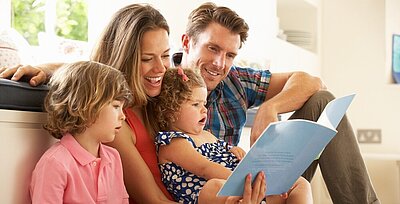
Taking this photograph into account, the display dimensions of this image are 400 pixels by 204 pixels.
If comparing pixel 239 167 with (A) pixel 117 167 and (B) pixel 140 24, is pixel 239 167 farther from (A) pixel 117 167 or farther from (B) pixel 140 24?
(B) pixel 140 24

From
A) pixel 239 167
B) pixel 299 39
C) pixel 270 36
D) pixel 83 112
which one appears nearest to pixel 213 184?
pixel 239 167

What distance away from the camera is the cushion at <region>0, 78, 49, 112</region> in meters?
1.67

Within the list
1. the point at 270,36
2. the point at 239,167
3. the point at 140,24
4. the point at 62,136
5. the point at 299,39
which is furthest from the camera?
the point at 299,39

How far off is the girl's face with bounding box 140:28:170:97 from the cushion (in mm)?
363

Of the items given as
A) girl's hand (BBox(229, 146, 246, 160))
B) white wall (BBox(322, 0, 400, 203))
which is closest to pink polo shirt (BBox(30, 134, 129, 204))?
girl's hand (BBox(229, 146, 246, 160))

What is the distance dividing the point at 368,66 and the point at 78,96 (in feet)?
12.9

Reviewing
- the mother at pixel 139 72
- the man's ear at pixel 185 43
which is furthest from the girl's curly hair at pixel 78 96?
the man's ear at pixel 185 43

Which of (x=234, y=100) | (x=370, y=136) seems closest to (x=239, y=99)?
(x=234, y=100)

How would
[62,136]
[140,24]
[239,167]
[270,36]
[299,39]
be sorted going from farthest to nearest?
[299,39] → [270,36] → [140,24] → [62,136] → [239,167]

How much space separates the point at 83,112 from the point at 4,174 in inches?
9.7

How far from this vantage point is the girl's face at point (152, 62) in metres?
2.09

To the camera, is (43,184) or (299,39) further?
(299,39)

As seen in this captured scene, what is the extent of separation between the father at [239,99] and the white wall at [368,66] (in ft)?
8.63

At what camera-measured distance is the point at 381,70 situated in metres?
5.30
